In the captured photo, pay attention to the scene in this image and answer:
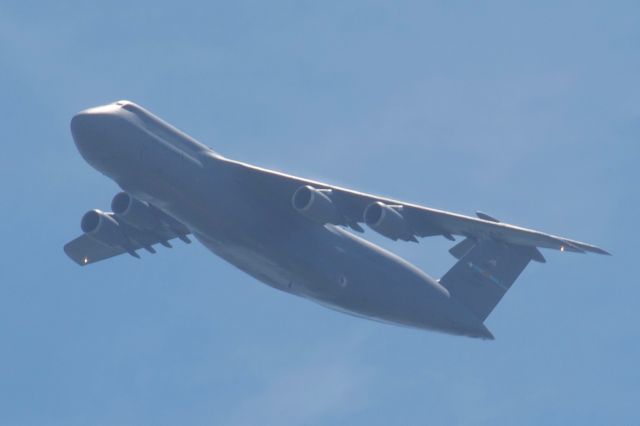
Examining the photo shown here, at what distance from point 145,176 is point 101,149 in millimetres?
995

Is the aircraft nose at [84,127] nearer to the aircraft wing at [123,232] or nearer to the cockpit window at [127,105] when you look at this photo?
the cockpit window at [127,105]

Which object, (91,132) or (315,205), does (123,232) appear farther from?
A: (315,205)

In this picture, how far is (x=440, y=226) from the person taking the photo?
28.6 meters

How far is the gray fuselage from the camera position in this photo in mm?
26703

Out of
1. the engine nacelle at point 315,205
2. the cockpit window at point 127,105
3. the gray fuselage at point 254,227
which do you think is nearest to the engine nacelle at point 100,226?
the gray fuselage at point 254,227

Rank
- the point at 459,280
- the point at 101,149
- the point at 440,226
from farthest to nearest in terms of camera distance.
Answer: the point at 459,280, the point at 440,226, the point at 101,149

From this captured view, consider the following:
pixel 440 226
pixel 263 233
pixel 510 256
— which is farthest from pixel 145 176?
pixel 510 256

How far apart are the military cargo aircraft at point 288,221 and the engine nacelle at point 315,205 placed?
0.02m

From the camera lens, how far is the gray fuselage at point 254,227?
26.7 m

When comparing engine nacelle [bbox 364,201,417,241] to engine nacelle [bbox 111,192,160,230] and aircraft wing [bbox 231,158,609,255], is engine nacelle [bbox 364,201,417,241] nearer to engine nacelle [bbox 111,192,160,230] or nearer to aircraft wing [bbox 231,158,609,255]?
aircraft wing [bbox 231,158,609,255]

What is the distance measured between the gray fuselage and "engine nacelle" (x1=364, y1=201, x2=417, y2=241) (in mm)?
1220

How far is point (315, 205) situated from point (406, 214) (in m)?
2.06

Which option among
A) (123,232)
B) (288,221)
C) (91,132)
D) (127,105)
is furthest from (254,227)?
(123,232)

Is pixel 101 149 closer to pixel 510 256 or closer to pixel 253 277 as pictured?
pixel 253 277
